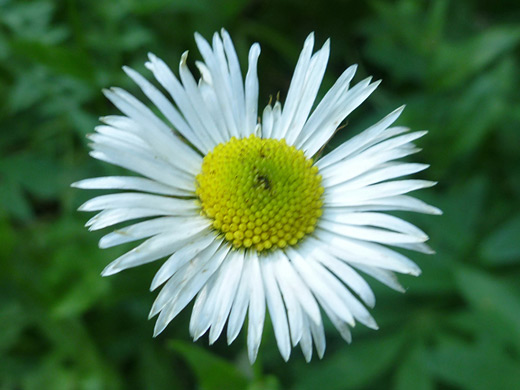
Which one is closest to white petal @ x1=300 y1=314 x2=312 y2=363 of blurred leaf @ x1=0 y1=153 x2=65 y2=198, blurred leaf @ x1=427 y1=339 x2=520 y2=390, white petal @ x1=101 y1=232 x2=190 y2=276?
white petal @ x1=101 y1=232 x2=190 y2=276

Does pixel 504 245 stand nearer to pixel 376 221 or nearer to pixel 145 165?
pixel 376 221

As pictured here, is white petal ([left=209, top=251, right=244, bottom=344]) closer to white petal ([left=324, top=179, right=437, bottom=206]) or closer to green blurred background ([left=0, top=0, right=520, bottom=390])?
white petal ([left=324, top=179, right=437, bottom=206])

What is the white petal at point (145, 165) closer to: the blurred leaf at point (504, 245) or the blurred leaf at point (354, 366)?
the blurred leaf at point (354, 366)

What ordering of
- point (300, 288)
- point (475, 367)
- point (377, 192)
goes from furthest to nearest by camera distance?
point (475, 367), point (377, 192), point (300, 288)

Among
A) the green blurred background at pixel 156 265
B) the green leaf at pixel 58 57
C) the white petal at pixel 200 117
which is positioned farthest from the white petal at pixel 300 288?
the green leaf at pixel 58 57

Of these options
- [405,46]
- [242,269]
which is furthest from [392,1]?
[242,269]

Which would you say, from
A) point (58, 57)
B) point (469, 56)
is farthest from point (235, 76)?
point (469, 56)
